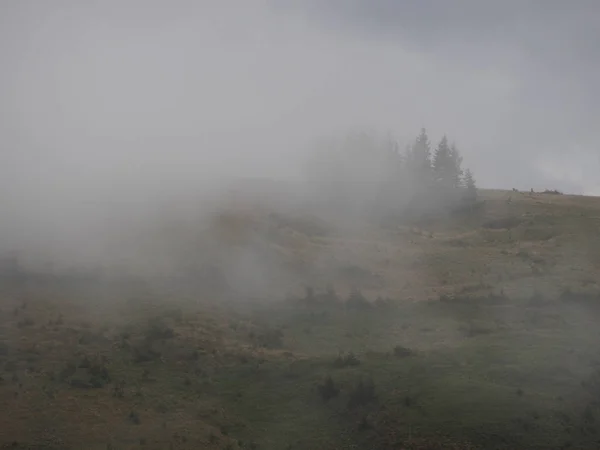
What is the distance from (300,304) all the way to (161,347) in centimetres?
1380

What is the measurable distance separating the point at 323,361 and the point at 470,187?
5595 centimetres

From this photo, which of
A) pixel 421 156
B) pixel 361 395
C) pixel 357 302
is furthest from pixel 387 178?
pixel 361 395

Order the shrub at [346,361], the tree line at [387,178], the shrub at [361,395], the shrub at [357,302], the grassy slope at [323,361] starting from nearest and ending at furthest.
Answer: the grassy slope at [323,361], the shrub at [361,395], the shrub at [346,361], the shrub at [357,302], the tree line at [387,178]

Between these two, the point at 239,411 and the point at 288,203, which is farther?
the point at 288,203

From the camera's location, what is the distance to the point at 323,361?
39.1 meters

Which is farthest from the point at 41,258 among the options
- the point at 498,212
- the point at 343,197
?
the point at 498,212

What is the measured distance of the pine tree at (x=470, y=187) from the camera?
86.5 m

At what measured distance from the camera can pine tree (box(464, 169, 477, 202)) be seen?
284 ft

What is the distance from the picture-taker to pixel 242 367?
39312mm

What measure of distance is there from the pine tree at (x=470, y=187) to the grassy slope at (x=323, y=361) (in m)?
25.1

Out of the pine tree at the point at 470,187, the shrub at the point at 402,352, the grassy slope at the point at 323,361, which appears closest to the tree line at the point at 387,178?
the pine tree at the point at 470,187

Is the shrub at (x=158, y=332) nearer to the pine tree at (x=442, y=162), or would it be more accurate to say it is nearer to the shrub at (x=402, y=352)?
the shrub at (x=402, y=352)

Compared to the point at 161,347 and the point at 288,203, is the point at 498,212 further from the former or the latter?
the point at 161,347

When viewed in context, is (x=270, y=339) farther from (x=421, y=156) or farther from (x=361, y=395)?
(x=421, y=156)
